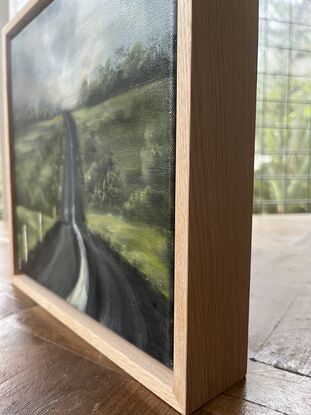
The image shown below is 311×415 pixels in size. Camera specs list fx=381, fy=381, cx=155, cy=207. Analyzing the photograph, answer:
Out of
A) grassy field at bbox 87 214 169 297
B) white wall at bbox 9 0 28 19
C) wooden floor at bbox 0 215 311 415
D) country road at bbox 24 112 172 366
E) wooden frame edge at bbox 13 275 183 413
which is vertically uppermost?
white wall at bbox 9 0 28 19

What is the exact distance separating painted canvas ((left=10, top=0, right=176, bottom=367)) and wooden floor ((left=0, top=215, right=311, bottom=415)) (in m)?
0.06

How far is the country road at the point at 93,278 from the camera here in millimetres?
523

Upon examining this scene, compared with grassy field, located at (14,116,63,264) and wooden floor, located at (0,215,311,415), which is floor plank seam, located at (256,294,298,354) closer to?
wooden floor, located at (0,215,311,415)

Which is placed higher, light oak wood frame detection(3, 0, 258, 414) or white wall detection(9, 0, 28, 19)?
white wall detection(9, 0, 28, 19)

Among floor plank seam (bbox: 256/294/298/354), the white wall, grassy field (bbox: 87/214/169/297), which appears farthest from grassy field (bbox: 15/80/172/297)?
the white wall

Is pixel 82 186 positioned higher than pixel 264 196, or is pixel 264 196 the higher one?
pixel 82 186

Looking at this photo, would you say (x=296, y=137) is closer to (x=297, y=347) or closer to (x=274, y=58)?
(x=274, y=58)

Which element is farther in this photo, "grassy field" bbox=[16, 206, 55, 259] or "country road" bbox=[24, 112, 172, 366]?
"grassy field" bbox=[16, 206, 55, 259]

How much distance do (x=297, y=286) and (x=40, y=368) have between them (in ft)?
2.22

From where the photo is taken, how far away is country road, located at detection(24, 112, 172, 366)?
52 cm

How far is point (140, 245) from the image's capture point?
53 centimetres

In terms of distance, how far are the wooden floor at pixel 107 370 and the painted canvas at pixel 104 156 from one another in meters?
0.06

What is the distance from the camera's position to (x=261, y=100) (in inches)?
97.6

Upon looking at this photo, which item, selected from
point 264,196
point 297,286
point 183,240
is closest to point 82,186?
point 183,240
